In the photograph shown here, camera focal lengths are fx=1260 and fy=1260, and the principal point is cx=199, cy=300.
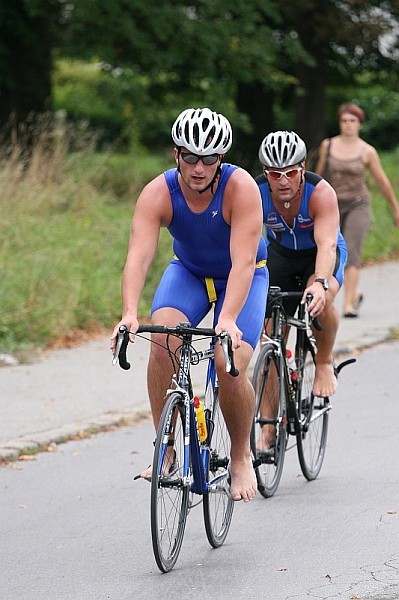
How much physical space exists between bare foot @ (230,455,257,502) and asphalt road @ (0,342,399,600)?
0.79 feet

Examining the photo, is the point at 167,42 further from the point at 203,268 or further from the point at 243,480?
the point at 243,480

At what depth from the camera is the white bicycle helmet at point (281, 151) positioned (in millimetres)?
6551

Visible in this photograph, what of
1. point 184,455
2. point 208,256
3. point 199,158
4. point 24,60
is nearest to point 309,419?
point 208,256

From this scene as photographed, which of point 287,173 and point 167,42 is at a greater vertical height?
point 167,42

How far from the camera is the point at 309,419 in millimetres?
6938

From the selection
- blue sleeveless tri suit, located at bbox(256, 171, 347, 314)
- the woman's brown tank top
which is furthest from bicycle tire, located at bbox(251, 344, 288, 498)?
the woman's brown tank top

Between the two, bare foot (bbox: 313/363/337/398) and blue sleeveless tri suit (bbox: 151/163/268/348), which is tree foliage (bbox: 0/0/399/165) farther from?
blue sleeveless tri suit (bbox: 151/163/268/348)

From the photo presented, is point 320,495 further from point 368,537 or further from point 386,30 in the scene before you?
point 386,30

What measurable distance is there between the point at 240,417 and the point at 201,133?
1.26 metres

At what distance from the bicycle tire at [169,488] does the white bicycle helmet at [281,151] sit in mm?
1811

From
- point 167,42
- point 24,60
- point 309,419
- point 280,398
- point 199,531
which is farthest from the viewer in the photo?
point 24,60

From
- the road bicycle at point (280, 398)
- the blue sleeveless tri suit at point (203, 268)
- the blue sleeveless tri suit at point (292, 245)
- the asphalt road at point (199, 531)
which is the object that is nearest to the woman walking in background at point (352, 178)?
the asphalt road at point (199, 531)

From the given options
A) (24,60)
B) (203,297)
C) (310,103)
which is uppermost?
(24,60)

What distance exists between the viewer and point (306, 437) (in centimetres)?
701
